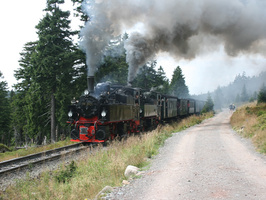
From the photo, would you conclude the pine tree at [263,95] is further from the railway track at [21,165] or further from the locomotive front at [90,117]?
the railway track at [21,165]

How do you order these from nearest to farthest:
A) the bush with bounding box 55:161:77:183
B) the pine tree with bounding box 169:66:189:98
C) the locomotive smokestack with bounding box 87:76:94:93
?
the bush with bounding box 55:161:77:183
the locomotive smokestack with bounding box 87:76:94:93
the pine tree with bounding box 169:66:189:98

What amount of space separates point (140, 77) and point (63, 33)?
21.6 m

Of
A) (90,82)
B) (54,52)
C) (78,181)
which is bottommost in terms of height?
(78,181)

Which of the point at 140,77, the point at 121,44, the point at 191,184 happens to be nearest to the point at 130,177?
the point at 191,184

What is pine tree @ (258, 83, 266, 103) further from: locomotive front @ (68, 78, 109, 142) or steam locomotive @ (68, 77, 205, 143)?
locomotive front @ (68, 78, 109, 142)

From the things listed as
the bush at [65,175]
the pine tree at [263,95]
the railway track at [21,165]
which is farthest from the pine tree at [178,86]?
the bush at [65,175]

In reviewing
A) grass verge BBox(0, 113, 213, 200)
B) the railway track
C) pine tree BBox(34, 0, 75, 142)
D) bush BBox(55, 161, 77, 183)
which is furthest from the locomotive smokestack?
pine tree BBox(34, 0, 75, 142)

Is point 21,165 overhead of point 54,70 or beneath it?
beneath

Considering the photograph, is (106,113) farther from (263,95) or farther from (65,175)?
(263,95)

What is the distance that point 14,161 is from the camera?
9703 mm

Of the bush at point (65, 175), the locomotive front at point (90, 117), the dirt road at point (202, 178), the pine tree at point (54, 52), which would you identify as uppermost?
the pine tree at point (54, 52)

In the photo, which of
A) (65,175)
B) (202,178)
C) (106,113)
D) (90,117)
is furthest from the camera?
(90,117)

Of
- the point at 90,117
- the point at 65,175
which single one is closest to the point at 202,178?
the point at 65,175

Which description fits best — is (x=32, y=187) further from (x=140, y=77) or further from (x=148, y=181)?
(x=140, y=77)
